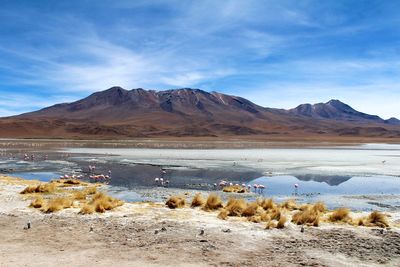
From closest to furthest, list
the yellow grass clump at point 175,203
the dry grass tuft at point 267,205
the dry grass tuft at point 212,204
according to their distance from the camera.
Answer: the dry grass tuft at point 267,205 → the dry grass tuft at point 212,204 → the yellow grass clump at point 175,203

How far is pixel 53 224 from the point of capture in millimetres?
11281

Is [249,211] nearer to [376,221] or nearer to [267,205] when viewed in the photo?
[267,205]

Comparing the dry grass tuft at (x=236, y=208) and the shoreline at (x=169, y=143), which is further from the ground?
the shoreline at (x=169, y=143)

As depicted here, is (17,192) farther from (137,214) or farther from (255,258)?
(255,258)

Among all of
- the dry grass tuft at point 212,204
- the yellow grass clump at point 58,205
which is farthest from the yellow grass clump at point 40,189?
the dry grass tuft at point 212,204

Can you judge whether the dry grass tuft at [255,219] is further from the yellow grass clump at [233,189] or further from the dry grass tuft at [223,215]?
the yellow grass clump at [233,189]

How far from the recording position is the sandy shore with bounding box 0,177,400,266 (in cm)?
855

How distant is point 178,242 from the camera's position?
9727mm

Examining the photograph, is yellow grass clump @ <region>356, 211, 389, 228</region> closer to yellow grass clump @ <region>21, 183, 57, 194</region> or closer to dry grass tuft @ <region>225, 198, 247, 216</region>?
dry grass tuft @ <region>225, 198, 247, 216</region>

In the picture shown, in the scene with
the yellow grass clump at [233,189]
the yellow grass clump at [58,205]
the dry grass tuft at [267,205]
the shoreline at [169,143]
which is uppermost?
the shoreline at [169,143]

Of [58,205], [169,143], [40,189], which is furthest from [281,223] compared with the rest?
[169,143]

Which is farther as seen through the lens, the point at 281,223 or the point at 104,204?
the point at 104,204

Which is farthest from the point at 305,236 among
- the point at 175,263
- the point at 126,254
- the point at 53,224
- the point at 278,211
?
the point at 53,224

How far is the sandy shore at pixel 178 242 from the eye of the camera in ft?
28.0
